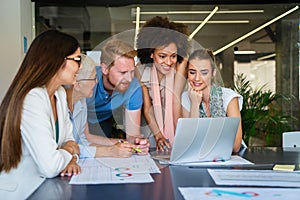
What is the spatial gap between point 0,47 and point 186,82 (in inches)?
82.0

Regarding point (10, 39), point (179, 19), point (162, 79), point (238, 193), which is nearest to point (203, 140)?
point (238, 193)

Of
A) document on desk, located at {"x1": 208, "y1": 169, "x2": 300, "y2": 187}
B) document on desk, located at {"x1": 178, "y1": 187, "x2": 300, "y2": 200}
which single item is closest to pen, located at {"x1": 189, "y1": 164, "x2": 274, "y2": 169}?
document on desk, located at {"x1": 208, "y1": 169, "x2": 300, "y2": 187}

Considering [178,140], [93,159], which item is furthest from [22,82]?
[178,140]

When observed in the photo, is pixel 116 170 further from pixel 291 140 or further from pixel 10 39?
pixel 10 39

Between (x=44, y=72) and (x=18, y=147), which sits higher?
(x=44, y=72)

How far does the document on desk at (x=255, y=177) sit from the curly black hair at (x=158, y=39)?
106 centimetres

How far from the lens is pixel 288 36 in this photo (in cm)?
455

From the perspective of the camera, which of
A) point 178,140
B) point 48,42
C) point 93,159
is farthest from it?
point 93,159

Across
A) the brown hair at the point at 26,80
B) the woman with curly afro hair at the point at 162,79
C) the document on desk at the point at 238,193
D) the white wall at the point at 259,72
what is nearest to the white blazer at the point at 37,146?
the brown hair at the point at 26,80

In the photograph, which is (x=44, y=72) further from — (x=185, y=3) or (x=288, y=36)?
(x=288, y=36)

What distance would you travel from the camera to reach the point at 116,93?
6.64ft

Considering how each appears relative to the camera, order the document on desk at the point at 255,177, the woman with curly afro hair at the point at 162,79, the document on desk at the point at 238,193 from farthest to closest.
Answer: the woman with curly afro hair at the point at 162,79
the document on desk at the point at 255,177
the document on desk at the point at 238,193

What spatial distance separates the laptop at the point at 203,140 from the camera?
4.76ft

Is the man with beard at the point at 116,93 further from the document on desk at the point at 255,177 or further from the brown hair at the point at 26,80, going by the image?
the document on desk at the point at 255,177
